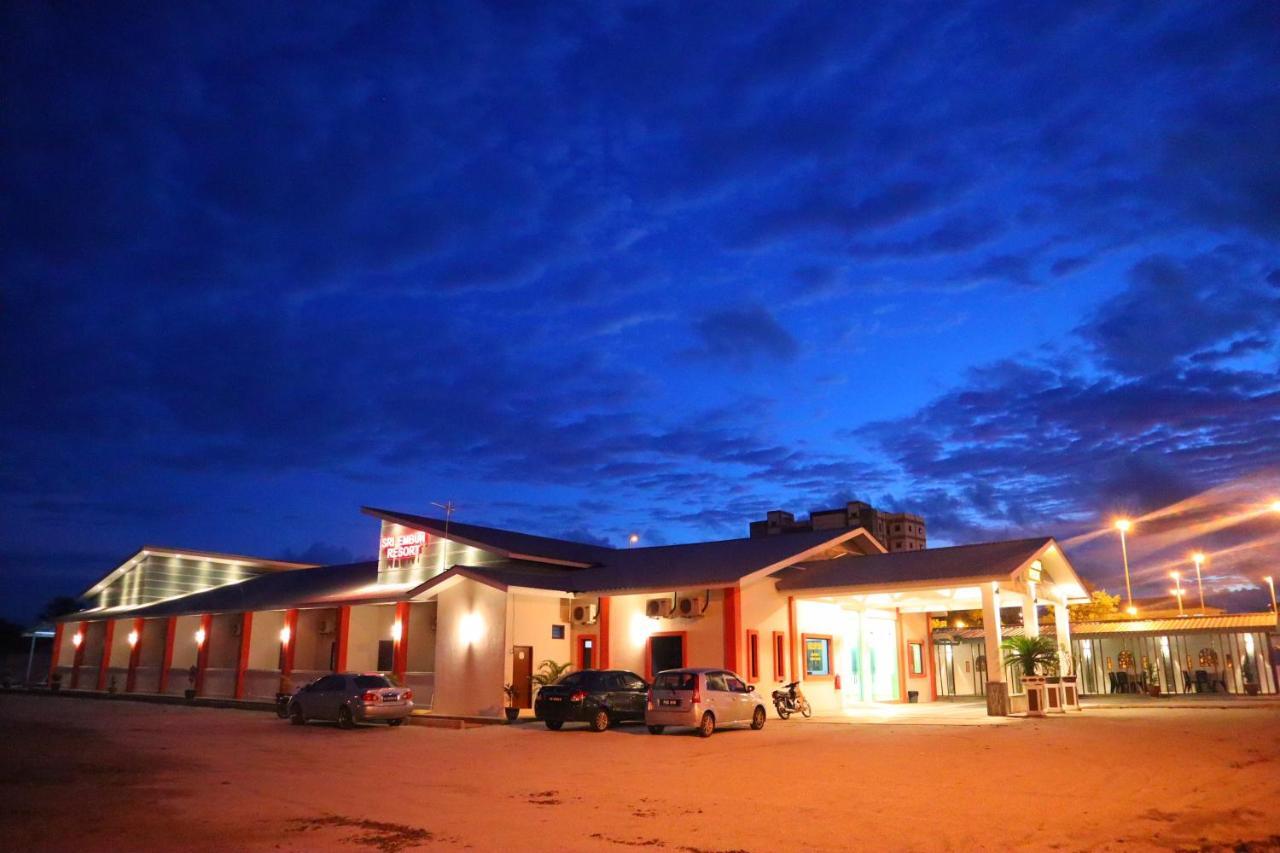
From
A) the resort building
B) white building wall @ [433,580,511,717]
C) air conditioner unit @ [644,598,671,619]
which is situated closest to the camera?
the resort building

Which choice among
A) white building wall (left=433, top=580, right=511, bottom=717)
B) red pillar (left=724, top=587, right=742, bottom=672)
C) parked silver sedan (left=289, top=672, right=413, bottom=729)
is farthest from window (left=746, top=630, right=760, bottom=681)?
parked silver sedan (left=289, top=672, right=413, bottom=729)

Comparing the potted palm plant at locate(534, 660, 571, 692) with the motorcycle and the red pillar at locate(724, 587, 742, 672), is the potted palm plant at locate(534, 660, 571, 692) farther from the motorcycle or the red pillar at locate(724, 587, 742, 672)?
the motorcycle

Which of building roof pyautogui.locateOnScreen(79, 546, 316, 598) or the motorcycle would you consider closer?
the motorcycle

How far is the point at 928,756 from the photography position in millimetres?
14523

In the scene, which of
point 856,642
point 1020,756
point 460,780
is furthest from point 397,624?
point 1020,756

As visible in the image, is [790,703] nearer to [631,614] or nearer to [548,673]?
[631,614]

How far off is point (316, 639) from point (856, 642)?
22719mm

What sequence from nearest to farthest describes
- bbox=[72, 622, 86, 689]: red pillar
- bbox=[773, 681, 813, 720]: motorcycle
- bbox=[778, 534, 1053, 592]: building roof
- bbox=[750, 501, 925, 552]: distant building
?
bbox=[778, 534, 1053, 592]: building roof, bbox=[773, 681, 813, 720]: motorcycle, bbox=[72, 622, 86, 689]: red pillar, bbox=[750, 501, 925, 552]: distant building

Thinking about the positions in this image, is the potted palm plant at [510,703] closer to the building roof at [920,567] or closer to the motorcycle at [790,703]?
the motorcycle at [790,703]

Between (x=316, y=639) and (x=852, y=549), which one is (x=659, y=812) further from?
(x=316, y=639)

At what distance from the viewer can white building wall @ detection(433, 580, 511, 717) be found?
85.4 feet

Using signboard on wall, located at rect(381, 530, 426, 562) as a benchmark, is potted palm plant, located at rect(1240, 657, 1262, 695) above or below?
below

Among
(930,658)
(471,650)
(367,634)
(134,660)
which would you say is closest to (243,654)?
(367,634)

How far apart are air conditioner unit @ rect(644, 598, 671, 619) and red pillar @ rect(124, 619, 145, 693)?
26.1m
